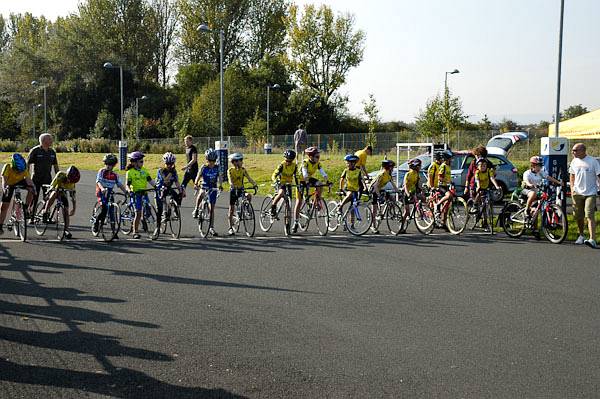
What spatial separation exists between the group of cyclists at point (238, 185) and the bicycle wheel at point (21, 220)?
12cm

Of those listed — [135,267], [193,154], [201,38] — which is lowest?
[135,267]

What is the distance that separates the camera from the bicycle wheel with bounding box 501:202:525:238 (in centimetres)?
1511

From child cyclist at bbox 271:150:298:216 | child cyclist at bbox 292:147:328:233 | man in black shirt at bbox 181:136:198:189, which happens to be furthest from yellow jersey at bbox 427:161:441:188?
man in black shirt at bbox 181:136:198:189

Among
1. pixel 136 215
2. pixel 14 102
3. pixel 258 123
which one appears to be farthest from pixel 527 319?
pixel 14 102

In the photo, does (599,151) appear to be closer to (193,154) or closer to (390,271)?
(193,154)

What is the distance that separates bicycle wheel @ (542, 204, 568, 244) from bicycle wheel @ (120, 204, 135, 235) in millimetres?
7924

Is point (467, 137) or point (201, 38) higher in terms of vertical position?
point (201, 38)

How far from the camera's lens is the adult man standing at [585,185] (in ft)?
44.7

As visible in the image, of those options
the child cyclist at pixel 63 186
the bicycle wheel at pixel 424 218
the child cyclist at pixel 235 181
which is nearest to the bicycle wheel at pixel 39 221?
the child cyclist at pixel 63 186

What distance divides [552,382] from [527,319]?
218cm

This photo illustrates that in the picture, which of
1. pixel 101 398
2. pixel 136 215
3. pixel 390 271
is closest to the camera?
pixel 101 398

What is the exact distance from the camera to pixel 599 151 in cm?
4169

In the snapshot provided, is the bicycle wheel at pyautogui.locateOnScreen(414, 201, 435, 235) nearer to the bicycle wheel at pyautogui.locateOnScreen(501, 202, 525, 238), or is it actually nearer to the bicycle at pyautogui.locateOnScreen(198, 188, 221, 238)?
the bicycle wheel at pyautogui.locateOnScreen(501, 202, 525, 238)

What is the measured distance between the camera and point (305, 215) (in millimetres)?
15750
